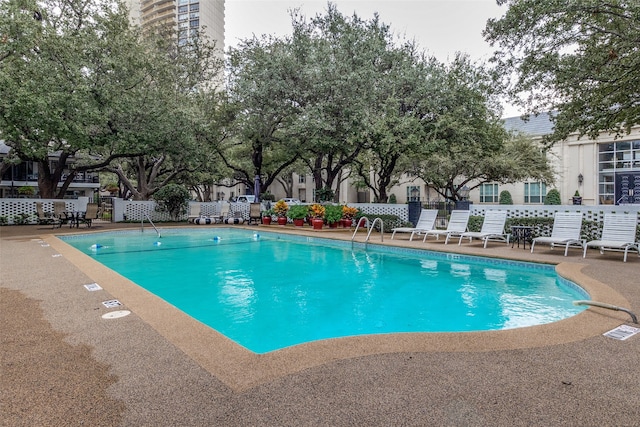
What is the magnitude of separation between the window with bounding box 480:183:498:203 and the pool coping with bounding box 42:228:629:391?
28653mm

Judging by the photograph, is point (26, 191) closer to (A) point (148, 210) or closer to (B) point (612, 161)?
(A) point (148, 210)

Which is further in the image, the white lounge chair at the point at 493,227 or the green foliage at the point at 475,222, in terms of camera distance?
the green foliage at the point at 475,222

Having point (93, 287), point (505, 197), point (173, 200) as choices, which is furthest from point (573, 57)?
point (505, 197)

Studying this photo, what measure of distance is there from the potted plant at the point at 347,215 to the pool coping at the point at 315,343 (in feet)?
36.3

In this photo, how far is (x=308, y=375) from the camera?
2600mm

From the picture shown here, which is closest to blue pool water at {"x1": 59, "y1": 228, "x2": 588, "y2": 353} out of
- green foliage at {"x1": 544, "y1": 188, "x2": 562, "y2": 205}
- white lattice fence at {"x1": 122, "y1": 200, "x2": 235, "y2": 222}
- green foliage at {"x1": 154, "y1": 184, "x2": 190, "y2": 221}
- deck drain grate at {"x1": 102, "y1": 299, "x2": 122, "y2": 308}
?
deck drain grate at {"x1": 102, "y1": 299, "x2": 122, "y2": 308}

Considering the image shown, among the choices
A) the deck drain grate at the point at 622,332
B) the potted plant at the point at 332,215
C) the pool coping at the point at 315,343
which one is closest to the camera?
the pool coping at the point at 315,343

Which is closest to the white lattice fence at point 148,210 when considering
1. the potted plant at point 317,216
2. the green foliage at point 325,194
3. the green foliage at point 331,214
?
the green foliage at point 325,194

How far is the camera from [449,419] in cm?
205

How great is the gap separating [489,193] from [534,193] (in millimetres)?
3203

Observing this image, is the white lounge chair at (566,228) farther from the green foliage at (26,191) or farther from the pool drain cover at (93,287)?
the green foliage at (26,191)

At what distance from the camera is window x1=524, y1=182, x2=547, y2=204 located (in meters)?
29.3

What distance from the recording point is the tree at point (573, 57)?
8.05 m

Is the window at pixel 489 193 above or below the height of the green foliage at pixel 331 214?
above
